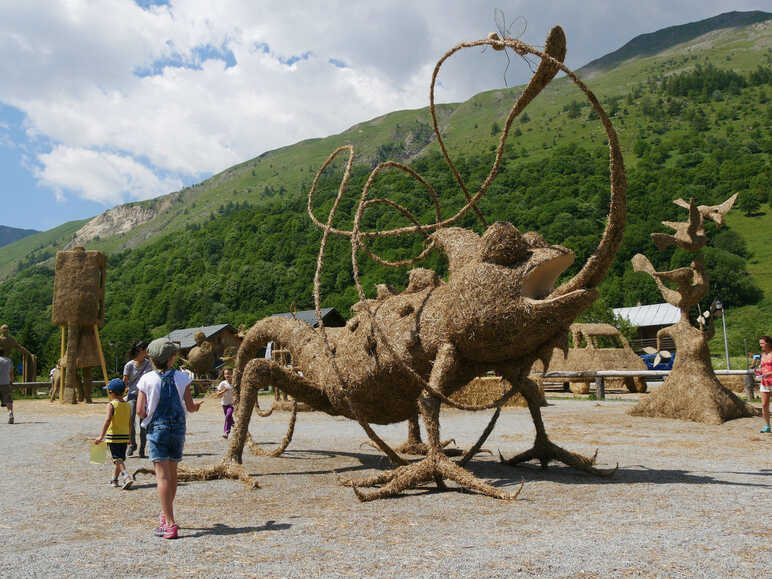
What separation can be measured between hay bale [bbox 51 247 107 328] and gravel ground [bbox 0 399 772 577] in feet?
35.1

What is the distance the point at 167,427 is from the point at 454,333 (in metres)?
2.54

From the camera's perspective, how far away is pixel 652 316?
152ft

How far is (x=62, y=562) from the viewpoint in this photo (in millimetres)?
3270

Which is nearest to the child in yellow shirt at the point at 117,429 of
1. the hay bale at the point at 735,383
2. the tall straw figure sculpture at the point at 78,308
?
the tall straw figure sculpture at the point at 78,308

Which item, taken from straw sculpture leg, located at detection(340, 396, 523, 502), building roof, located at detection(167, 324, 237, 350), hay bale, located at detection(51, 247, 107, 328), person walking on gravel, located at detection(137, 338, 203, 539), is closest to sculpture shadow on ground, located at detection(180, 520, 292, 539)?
person walking on gravel, located at detection(137, 338, 203, 539)

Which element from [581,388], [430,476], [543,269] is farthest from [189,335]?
[543,269]

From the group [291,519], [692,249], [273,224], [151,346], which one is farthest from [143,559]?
[273,224]

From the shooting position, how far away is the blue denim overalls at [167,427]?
13.1ft

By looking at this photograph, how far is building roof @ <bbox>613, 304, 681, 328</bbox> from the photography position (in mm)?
45250

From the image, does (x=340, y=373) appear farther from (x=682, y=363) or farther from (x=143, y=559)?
(x=682, y=363)

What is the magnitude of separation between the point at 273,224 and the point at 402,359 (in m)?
83.5

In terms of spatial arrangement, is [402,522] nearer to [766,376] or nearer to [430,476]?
[430,476]

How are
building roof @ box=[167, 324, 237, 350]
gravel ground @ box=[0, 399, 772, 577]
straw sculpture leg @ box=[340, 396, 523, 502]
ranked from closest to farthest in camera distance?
gravel ground @ box=[0, 399, 772, 577]
straw sculpture leg @ box=[340, 396, 523, 502]
building roof @ box=[167, 324, 237, 350]

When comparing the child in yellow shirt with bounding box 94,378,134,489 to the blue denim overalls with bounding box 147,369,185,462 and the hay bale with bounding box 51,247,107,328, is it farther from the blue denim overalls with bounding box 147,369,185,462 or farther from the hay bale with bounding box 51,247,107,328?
the hay bale with bounding box 51,247,107,328
